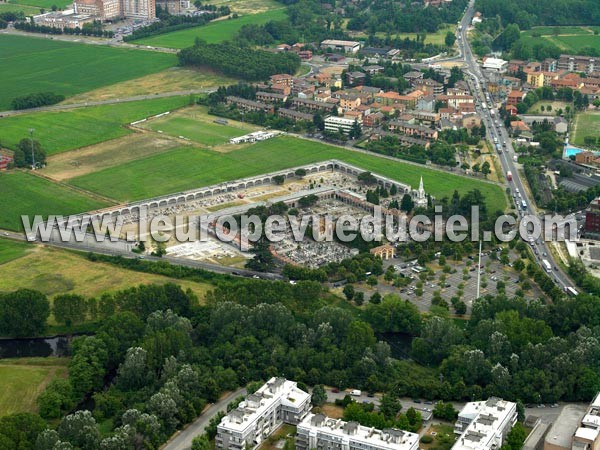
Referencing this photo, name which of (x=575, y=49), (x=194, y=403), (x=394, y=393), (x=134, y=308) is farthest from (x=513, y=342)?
(x=575, y=49)

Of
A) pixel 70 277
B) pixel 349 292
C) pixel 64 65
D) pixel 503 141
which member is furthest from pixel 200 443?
pixel 64 65

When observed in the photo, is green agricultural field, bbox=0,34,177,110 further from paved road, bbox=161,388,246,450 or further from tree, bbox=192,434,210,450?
tree, bbox=192,434,210,450

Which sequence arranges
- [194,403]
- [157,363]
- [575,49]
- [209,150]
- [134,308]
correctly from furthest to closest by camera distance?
[575,49], [209,150], [134,308], [157,363], [194,403]

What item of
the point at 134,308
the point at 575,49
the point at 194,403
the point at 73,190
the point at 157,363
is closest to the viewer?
the point at 194,403

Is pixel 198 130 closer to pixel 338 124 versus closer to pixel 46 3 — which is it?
pixel 338 124

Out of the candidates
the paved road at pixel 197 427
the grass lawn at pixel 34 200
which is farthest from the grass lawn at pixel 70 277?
the paved road at pixel 197 427

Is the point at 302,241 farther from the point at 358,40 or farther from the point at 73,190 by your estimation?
the point at 358,40
